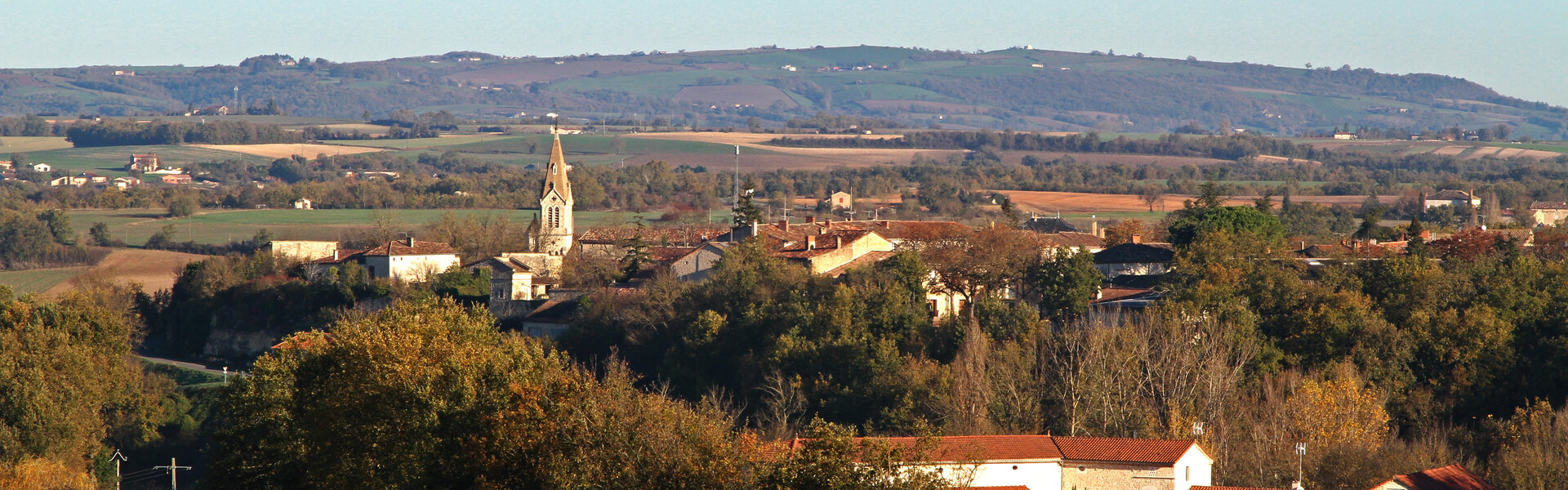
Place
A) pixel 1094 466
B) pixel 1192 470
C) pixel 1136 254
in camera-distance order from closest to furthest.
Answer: pixel 1192 470 → pixel 1094 466 → pixel 1136 254

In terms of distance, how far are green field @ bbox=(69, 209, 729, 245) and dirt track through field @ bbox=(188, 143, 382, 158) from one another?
186 ft

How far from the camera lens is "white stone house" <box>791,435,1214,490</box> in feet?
110

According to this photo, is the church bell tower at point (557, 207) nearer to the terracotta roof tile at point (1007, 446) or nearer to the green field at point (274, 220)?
the green field at point (274, 220)

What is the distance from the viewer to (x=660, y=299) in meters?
61.2

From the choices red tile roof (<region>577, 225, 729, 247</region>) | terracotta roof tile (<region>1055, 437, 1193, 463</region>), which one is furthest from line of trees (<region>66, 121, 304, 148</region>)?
terracotta roof tile (<region>1055, 437, 1193, 463</region>)

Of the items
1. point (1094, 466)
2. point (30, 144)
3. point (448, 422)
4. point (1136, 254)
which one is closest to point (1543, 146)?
point (1136, 254)

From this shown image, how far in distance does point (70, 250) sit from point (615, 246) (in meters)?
37.8

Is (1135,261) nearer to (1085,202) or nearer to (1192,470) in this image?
(1192,470)

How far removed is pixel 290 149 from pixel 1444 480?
16041 cm

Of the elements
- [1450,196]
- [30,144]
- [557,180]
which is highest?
[557,180]

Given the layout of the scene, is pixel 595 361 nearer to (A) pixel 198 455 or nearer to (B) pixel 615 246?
(A) pixel 198 455

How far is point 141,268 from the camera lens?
3597 inches

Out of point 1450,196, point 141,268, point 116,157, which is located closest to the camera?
point 141,268

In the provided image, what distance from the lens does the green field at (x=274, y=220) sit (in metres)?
101
